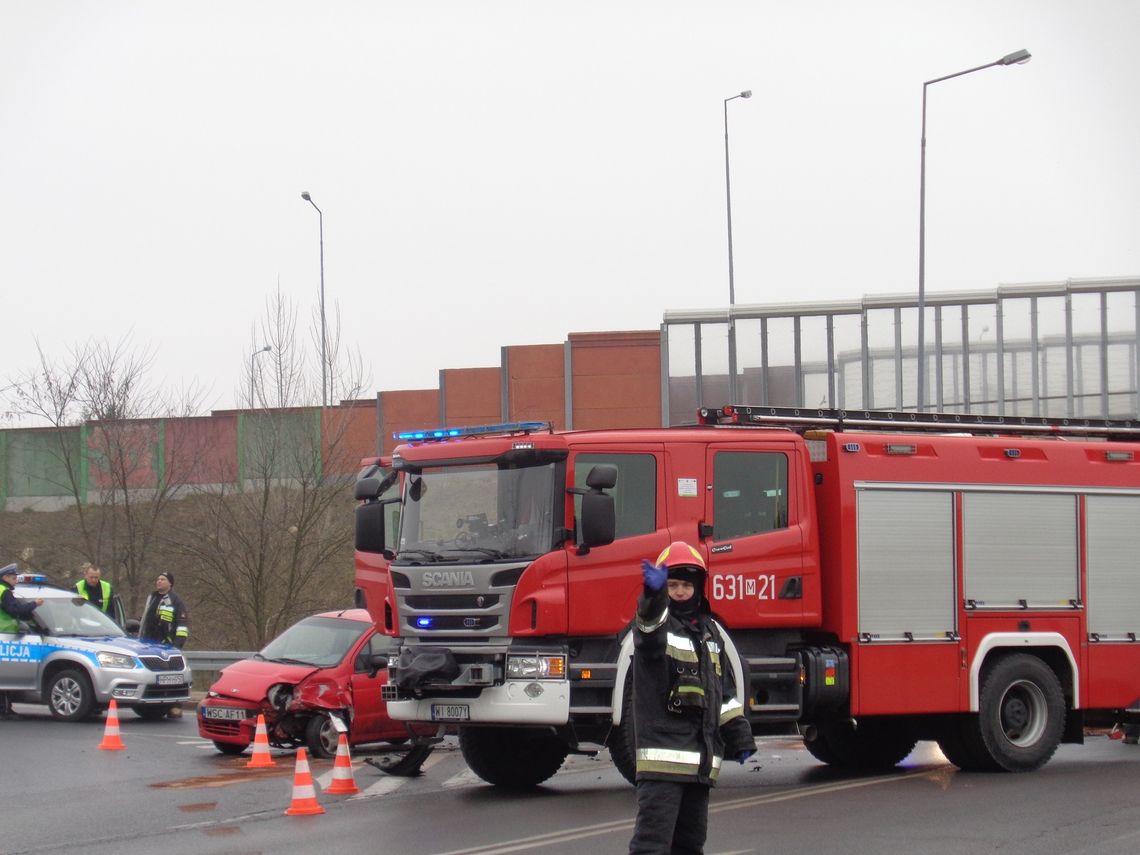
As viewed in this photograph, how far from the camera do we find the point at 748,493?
12062mm

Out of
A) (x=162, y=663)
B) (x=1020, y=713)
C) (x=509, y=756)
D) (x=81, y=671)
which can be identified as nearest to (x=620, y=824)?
(x=509, y=756)

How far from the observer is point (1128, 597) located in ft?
44.7

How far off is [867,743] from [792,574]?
2699mm

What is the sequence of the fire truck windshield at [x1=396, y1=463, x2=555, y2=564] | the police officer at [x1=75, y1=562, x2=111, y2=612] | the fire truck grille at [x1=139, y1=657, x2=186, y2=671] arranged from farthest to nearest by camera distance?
the police officer at [x1=75, y1=562, x2=111, y2=612] < the fire truck grille at [x1=139, y1=657, x2=186, y2=671] < the fire truck windshield at [x1=396, y1=463, x2=555, y2=564]

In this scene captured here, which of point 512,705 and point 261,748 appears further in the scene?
point 261,748

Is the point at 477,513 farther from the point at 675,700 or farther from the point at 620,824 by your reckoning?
the point at 675,700

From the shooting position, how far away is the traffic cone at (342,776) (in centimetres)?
1241

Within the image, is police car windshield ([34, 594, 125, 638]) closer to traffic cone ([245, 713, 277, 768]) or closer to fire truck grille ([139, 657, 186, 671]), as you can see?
fire truck grille ([139, 657, 186, 671])

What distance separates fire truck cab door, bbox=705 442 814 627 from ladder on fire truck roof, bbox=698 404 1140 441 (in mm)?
483

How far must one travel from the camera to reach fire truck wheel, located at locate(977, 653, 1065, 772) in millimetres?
12789

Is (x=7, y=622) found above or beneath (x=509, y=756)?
above

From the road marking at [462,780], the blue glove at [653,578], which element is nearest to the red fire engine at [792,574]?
the road marking at [462,780]

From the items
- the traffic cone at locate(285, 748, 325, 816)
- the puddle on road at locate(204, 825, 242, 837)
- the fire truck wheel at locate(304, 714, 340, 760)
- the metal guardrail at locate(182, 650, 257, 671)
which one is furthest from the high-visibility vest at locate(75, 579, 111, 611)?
the puddle on road at locate(204, 825, 242, 837)

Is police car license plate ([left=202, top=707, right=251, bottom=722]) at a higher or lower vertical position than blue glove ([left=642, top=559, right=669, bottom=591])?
lower
